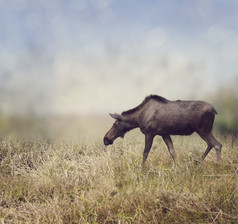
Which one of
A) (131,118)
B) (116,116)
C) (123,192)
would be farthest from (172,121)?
(123,192)

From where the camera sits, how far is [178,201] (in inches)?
205

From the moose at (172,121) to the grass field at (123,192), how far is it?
1.70ft

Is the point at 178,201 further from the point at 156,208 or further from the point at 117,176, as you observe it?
the point at 117,176

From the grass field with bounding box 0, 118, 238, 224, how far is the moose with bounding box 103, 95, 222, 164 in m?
0.52

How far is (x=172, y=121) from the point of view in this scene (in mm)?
7094

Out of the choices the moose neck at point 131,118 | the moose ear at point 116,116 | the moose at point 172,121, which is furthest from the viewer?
the moose neck at point 131,118

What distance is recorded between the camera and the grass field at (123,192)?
502 centimetres

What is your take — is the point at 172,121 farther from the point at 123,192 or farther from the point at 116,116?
the point at 123,192

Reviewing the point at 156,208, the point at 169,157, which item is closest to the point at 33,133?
the point at 169,157

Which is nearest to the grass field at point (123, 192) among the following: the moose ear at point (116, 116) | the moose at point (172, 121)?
the moose at point (172, 121)

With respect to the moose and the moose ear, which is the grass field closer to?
the moose

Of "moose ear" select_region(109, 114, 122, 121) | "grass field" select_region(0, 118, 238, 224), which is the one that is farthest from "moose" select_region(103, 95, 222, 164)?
"grass field" select_region(0, 118, 238, 224)

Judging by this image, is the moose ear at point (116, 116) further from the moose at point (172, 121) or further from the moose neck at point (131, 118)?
the moose neck at point (131, 118)

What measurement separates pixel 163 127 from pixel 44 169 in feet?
9.03
